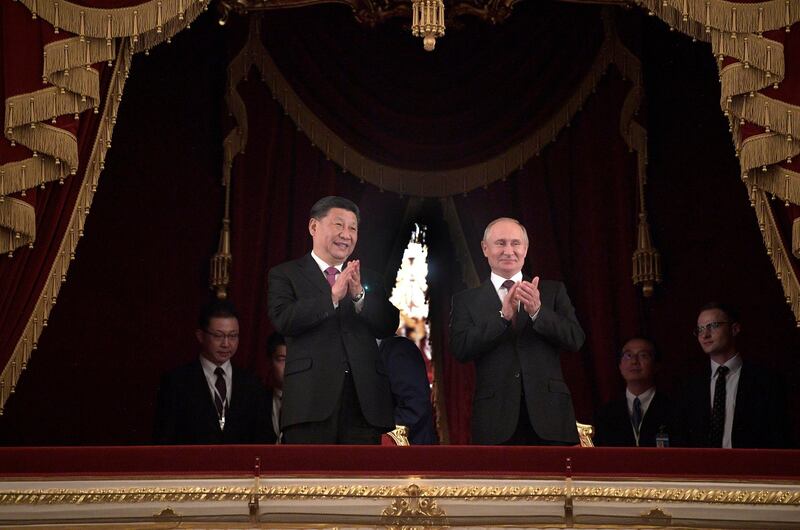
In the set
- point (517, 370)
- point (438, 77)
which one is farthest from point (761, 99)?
point (438, 77)

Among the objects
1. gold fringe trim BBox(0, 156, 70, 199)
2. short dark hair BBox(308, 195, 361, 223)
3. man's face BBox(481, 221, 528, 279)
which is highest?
gold fringe trim BBox(0, 156, 70, 199)

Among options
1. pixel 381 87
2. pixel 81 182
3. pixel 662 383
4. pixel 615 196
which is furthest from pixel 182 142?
pixel 662 383

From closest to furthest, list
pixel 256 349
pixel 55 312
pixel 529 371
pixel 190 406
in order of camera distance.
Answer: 1. pixel 529 371
2. pixel 190 406
3. pixel 55 312
4. pixel 256 349

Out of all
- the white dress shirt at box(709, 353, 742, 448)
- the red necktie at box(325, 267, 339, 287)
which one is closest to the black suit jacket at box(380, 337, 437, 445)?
the red necktie at box(325, 267, 339, 287)

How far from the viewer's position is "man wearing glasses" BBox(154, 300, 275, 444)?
5395mm

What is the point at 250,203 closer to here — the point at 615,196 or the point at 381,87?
the point at 381,87

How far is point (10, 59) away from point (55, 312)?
4.73 feet

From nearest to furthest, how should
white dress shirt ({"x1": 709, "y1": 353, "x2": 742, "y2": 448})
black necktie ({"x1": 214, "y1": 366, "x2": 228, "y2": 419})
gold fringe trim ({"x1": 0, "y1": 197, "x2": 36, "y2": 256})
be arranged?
1. gold fringe trim ({"x1": 0, "y1": 197, "x2": 36, "y2": 256})
2. white dress shirt ({"x1": 709, "y1": 353, "x2": 742, "y2": 448})
3. black necktie ({"x1": 214, "y1": 366, "x2": 228, "y2": 419})

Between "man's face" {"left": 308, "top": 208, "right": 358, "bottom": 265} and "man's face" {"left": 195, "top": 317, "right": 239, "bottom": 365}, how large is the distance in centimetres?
91

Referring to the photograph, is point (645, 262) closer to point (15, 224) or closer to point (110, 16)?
point (110, 16)

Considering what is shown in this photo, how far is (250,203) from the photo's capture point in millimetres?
6617

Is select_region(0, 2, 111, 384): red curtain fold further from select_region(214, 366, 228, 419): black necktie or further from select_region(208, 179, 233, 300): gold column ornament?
select_region(208, 179, 233, 300): gold column ornament

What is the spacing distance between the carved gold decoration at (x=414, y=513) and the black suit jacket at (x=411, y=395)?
895 millimetres

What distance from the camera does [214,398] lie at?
219 inches
